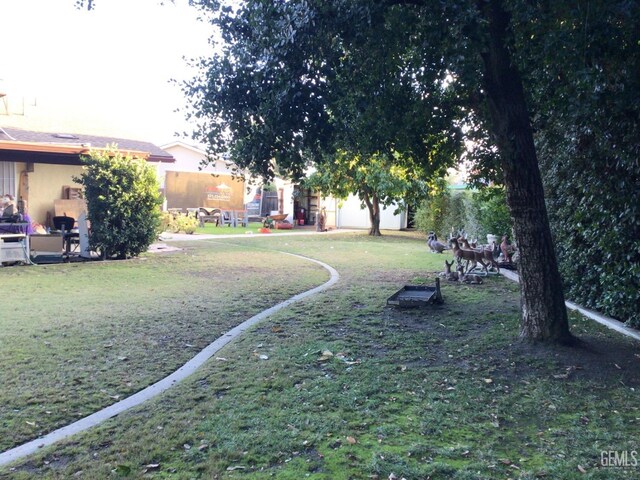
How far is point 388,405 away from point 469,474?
4.22ft

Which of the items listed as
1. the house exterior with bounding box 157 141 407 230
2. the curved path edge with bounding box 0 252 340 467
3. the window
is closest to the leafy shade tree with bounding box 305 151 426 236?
the house exterior with bounding box 157 141 407 230

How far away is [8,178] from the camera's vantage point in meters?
16.9

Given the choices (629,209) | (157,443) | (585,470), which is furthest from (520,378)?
(157,443)

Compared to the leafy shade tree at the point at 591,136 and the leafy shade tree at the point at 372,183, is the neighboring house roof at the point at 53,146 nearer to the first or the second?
the leafy shade tree at the point at 372,183

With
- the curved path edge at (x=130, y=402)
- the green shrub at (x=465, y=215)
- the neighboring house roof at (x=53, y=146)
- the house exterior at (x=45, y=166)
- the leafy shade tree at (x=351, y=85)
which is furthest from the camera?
the green shrub at (x=465, y=215)

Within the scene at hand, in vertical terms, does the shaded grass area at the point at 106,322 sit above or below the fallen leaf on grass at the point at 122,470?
above

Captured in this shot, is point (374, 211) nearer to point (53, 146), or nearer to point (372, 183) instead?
point (372, 183)

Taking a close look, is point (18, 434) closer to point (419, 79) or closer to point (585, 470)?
point (585, 470)

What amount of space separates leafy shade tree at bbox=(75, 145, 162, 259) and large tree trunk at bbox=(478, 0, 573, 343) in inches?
421

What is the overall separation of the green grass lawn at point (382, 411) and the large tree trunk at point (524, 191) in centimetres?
45

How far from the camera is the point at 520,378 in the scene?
549 cm

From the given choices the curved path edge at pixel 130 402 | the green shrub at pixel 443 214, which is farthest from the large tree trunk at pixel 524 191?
the green shrub at pixel 443 214

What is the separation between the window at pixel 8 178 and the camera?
662 inches

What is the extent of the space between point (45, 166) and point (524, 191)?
15.7m
